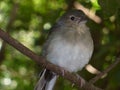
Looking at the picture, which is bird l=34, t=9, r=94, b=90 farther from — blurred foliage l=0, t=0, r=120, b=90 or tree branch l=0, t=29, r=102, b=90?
tree branch l=0, t=29, r=102, b=90

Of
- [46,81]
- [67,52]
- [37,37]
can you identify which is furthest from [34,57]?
[37,37]

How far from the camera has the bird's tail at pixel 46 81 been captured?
406cm

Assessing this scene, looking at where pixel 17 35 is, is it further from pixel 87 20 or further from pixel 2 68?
pixel 87 20

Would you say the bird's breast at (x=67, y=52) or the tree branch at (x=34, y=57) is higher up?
the tree branch at (x=34, y=57)

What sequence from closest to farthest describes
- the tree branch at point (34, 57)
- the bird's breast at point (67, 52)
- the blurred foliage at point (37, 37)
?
the tree branch at point (34, 57), the bird's breast at point (67, 52), the blurred foliage at point (37, 37)

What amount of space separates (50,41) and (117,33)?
110 centimetres

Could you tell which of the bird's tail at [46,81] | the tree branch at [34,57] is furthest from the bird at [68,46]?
the tree branch at [34,57]

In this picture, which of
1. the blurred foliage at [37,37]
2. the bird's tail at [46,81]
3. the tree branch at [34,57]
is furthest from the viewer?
the blurred foliage at [37,37]

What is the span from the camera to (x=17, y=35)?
20.2 ft

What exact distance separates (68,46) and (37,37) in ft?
6.35

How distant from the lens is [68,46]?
3.97 m

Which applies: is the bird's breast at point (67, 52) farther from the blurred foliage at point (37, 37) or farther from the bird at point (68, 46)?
the blurred foliage at point (37, 37)

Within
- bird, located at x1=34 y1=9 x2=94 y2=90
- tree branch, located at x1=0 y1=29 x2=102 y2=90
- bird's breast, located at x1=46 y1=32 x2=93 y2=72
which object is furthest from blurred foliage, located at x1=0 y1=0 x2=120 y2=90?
tree branch, located at x1=0 y1=29 x2=102 y2=90

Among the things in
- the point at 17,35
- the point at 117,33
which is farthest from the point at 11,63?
the point at 117,33
